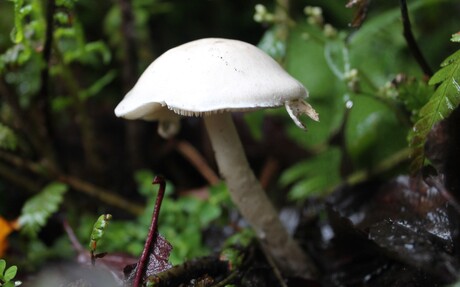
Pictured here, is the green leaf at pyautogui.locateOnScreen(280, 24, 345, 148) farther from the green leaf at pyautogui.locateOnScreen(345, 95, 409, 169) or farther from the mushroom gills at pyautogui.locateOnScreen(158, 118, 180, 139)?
the mushroom gills at pyautogui.locateOnScreen(158, 118, 180, 139)

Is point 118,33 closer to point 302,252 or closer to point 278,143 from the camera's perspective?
point 278,143

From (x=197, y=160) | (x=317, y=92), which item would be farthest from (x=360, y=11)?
(x=197, y=160)

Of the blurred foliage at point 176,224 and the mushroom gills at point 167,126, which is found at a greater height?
the mushroom gills at point 167,126

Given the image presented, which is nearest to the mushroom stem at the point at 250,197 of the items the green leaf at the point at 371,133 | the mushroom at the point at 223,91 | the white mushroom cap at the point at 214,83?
the mushroom at the point at 223,91

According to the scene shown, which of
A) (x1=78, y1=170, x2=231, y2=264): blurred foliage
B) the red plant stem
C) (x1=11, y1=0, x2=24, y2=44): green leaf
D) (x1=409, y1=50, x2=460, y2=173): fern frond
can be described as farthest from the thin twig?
(x1=11, y1=0, x2=24, y2=44): green leaf

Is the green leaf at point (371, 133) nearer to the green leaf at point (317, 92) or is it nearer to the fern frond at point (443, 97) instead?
the green leaf at point (317, 92)

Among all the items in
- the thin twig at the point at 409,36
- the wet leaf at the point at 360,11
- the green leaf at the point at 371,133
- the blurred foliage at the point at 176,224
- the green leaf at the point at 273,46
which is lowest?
the blurred foliage at the point at 176,224
